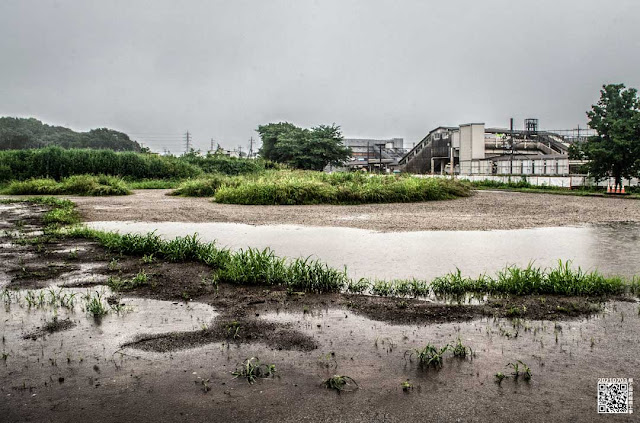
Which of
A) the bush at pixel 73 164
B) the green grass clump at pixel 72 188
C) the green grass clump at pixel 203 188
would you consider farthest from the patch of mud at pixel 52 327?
the bush at pixel 73 164

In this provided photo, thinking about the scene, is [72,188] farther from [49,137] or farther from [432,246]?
[49,137]

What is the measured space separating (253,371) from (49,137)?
73571 millimetres

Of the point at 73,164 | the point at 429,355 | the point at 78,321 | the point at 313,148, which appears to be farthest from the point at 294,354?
the point at 313,148

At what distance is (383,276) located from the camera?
6.00 m

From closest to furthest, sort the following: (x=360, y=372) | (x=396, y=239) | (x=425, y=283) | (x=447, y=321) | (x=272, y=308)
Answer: (x=360, y=372)
(x=447, y=321)
(x=272, y=308)
(x=425, y=283)
(x=396, y=239)

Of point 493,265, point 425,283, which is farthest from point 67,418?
point 493,265

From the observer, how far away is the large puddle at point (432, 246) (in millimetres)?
6586

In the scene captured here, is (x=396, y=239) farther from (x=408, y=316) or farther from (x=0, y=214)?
(x=0, y=214)

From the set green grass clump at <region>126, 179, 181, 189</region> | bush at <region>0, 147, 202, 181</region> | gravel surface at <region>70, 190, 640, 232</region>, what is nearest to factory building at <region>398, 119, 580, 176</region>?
green grass clump at <region>126, 179, 181, 189</region>

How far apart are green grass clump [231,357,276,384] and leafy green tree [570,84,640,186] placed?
23.4m

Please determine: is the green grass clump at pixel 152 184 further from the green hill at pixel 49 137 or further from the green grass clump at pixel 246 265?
the green hill at pixel 49 137

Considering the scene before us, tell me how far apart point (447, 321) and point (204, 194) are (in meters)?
18.9

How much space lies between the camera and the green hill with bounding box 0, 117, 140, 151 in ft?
194

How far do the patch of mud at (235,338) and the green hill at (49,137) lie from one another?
198ft
